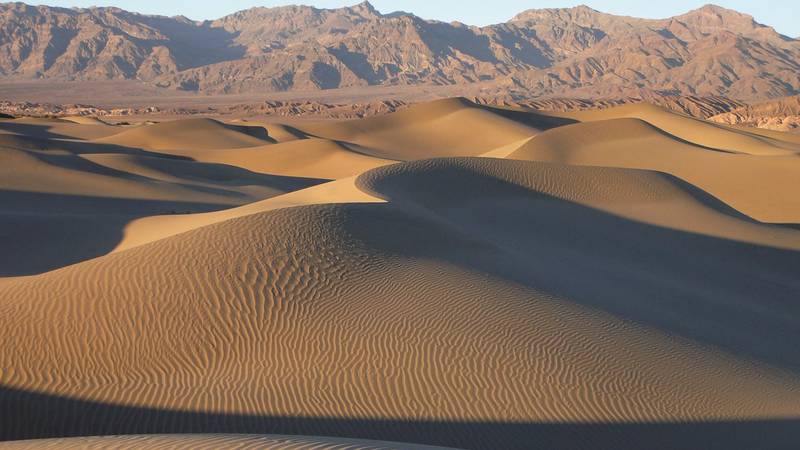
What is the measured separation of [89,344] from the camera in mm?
9211

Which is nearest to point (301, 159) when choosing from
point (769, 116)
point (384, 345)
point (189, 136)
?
point (189, 136)

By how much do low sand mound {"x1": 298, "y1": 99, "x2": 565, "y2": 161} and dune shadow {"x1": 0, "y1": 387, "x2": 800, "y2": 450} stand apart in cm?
3871

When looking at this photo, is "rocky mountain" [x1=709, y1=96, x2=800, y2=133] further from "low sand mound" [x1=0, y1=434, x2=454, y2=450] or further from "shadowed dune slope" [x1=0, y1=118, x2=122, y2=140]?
"low sand mound" [x1=0, y1=434, x2=454, y2=450]

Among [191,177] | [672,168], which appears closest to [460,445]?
[191,177]

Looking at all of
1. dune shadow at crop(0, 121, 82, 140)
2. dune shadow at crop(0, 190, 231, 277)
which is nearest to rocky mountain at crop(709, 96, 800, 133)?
dune shadow at crop(0, 121, 82, 140)

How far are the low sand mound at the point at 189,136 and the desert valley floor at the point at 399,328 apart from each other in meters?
28.0

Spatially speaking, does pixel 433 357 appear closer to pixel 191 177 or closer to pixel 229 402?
pixel 229 402

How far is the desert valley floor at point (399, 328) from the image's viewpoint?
792 centimetres

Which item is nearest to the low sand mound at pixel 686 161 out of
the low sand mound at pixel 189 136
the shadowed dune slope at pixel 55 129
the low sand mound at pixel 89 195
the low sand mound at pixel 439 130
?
the low sand mound at pixel 89 195

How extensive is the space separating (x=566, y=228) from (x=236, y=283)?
30.6 feet

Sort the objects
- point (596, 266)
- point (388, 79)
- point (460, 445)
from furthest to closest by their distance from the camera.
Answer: point (388, 79), point (596, 266), point (460, 445)

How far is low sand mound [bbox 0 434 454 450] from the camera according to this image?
532 cm

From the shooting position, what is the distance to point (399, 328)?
31.2 ft

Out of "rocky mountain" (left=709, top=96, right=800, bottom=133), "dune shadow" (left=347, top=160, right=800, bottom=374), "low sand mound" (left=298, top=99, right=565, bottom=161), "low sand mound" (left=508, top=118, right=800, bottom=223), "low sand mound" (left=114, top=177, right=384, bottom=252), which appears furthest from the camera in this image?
"rocky mountain" (left=709, top=96, right=800, bottom=133)
